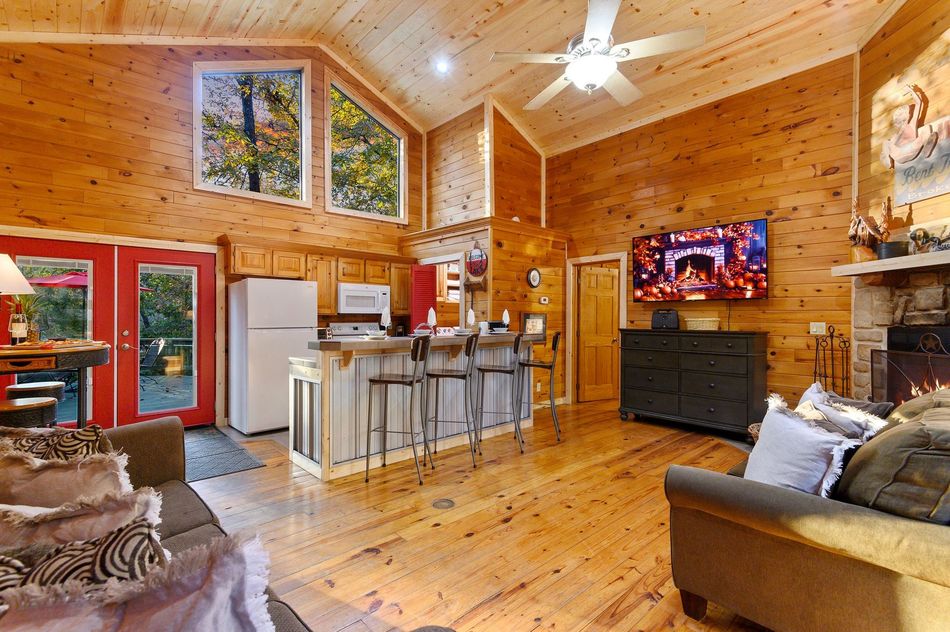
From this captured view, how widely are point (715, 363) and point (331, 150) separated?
18.1 ft

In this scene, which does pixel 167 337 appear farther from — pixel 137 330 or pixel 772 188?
pixel 772 188

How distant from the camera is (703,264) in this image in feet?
16.0

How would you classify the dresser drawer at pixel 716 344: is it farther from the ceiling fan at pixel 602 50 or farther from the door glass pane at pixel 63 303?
the door glass pane at pixel 63 303

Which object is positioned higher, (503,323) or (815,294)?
(815,294)

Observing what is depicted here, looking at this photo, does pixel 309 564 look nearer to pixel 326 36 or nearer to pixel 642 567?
pixel 642 567

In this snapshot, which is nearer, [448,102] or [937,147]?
[937,147]

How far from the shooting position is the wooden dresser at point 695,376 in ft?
14.1

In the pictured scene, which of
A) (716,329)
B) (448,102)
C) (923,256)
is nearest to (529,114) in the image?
(448,102)

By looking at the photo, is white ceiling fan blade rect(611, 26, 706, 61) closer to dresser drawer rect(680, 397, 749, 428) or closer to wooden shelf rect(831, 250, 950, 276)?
wooden shelf rect(831, 250, 950, 276)

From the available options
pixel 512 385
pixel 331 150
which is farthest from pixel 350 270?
pixel 512 385

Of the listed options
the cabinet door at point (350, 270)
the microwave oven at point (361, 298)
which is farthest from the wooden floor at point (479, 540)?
the cabinet door at point (350, 270)

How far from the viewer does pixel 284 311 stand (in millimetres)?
4895

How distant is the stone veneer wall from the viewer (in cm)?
321

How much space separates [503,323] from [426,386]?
120 centimetres
